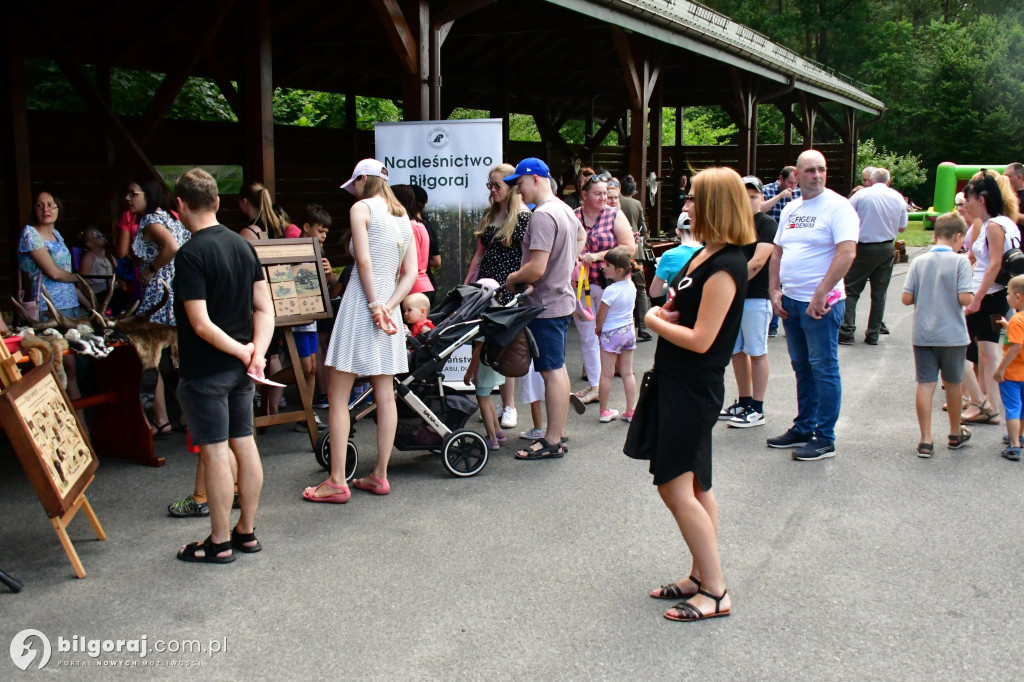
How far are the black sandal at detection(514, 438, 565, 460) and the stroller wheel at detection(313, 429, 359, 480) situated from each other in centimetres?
112

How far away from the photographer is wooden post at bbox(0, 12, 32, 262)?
30.8 ft

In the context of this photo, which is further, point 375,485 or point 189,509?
point 375,485

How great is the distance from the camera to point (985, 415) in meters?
7.36

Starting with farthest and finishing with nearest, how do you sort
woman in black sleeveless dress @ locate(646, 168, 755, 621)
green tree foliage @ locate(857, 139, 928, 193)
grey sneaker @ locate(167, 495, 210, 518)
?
green tree foliage @ locate(857, 139, 928, 193) < grey sneaker @ locate(167, 495, 210, 518) < woman in black sleeveless dress @ locate(646, 168, 755, 621)

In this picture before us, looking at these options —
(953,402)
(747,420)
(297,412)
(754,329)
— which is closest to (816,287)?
(754,329)

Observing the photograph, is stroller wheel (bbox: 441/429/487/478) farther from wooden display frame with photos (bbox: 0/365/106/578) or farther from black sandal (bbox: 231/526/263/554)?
wooden display frame with photos (bbox: 0/365/106/578)

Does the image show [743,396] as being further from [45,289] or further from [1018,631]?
[45,289]

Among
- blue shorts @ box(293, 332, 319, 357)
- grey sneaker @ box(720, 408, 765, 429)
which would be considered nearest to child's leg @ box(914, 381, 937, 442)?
grey sneaker @ box(720, 408, 765, 429)

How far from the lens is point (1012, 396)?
253 inches

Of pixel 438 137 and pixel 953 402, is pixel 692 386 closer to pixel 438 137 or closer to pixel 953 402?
pixel 953 402

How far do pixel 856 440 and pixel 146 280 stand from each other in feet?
16.6

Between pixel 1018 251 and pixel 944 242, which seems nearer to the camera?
pixel 944 242

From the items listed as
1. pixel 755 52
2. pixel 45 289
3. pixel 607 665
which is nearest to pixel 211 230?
pixel 607 665

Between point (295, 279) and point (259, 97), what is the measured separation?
2.99 m
